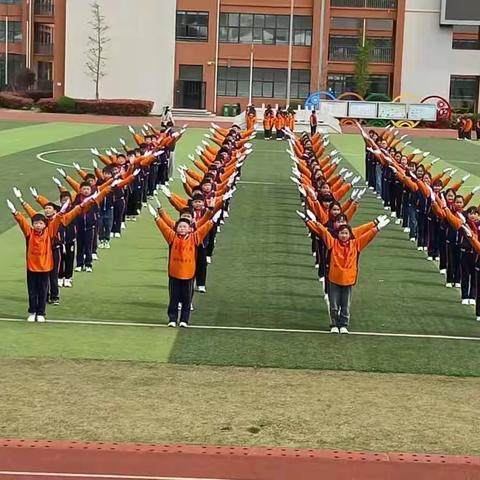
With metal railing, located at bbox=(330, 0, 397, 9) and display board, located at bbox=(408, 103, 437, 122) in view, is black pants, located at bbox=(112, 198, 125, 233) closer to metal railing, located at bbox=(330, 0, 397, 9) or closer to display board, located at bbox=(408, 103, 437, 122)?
display board, located at bbox=(408, 103, 437, 122)

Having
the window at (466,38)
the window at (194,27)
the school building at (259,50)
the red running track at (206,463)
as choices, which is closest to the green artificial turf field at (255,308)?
the red running track at (206,463)

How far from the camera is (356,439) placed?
315 inches

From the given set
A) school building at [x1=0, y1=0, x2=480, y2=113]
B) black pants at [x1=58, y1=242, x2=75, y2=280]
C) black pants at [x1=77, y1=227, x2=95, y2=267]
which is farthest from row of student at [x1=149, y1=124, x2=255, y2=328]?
school building at [x1=0, y1=0, x2=480, y2=113]

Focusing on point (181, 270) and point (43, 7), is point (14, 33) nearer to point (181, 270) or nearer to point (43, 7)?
point (43, 7)

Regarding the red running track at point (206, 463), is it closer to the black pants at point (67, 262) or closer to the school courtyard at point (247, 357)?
the school courtyard at point (247, 357)

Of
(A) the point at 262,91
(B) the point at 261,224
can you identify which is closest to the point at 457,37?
(A) the point at 262,91

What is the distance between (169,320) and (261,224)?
27.8ft

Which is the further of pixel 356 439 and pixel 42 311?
pixel 42 311

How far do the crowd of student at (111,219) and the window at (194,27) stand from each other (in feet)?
148

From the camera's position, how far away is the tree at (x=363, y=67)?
64.8 m

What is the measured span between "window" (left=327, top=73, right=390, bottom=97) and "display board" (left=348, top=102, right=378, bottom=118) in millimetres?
12445

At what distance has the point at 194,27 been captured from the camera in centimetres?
6644

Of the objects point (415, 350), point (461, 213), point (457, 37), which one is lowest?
point (415, 350)

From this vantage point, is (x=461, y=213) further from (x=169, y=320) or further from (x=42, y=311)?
(x=42, y=311)
